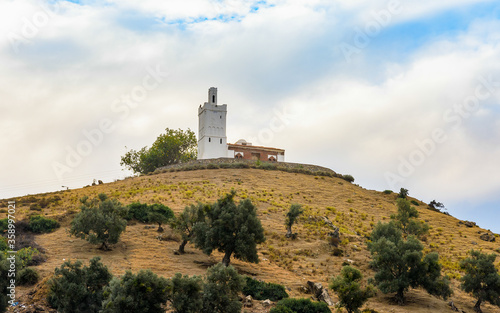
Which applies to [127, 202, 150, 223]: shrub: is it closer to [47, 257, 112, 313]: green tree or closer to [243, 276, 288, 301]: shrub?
[243, 276, 288, 301]: shrub

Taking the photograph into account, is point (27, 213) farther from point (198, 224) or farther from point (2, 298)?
point (2, 298)

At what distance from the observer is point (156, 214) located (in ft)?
104

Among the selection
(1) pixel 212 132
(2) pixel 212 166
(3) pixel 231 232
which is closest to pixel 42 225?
(3) pixel 231 232

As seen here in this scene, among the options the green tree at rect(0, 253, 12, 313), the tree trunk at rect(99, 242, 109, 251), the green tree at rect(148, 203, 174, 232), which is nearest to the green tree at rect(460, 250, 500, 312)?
the green tree at rect(148, 203, 174, 232)

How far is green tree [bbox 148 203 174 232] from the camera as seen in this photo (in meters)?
31.6

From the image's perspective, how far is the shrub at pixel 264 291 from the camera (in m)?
21.7

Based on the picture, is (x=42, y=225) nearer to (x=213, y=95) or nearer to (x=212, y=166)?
(x=212, y=166)

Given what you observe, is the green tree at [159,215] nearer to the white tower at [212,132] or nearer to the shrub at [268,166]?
the shrub at [268,166]

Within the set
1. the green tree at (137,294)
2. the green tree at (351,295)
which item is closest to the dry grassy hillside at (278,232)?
the green tree at (351,295)

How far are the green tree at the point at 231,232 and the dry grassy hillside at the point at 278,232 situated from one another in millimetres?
1264

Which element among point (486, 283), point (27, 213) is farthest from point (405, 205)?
point (27, 213)

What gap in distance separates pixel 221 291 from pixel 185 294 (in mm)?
1432

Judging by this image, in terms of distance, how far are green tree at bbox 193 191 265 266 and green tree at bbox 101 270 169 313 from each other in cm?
817

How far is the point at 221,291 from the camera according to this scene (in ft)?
58.2
